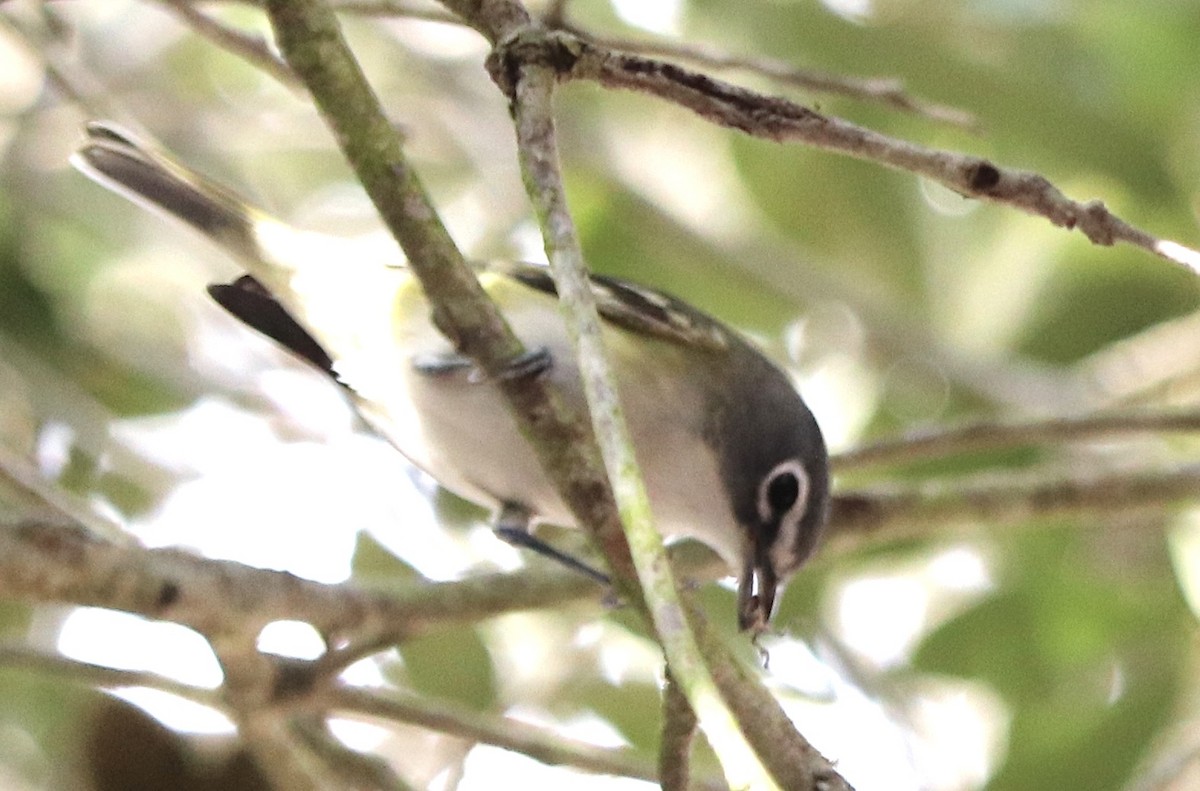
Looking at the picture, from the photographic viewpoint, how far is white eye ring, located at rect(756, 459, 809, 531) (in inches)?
101

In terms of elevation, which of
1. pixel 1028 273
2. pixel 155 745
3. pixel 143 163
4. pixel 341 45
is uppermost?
pixel 1028 273

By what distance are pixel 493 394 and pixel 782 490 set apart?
0.52 metres

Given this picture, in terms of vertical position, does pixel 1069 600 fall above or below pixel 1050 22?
below

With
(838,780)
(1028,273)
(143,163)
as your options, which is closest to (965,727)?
(1028,273)

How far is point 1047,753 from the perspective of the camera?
8.54 feet

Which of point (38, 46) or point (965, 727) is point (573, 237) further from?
point (965, 727)

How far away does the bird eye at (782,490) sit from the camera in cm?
259

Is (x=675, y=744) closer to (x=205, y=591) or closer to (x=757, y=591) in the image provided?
(x=205, y=591)

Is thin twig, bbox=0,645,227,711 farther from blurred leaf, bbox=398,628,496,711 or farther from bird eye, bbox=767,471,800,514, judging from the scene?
bird eye, bbox=767,471,800,514

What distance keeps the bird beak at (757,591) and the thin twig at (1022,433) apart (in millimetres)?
265

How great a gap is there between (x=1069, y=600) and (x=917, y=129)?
1.15 meters

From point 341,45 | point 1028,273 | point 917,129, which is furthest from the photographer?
point 1028,273

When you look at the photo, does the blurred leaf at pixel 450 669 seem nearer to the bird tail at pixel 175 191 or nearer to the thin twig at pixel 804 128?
the bird tail at pixel 175 191

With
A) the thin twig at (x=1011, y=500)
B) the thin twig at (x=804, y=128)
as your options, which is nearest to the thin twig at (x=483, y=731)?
the thin twig at (x=1011, y=500)
